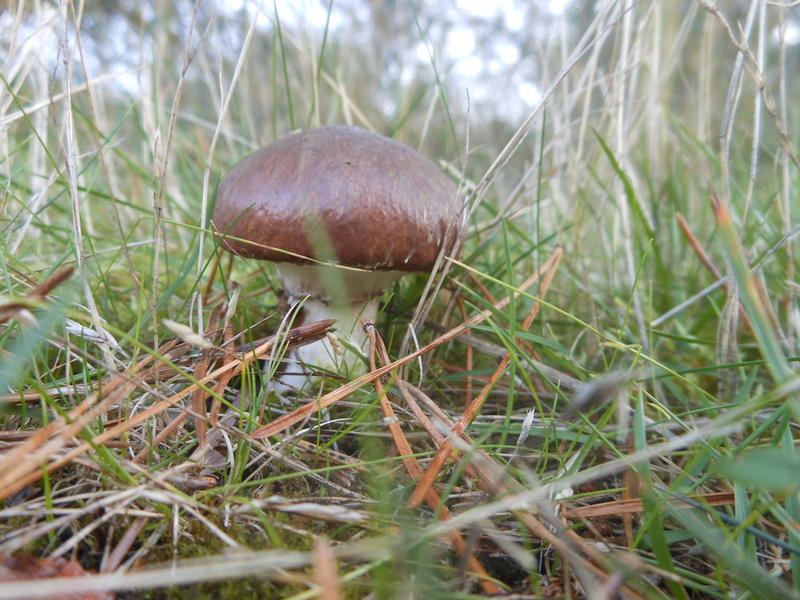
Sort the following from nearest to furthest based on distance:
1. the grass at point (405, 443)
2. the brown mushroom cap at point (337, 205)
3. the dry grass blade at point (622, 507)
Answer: the grass at point (405, 443) < the dry grass blade at point (622, 507) < the brown mushroom cap at point (337, 205)

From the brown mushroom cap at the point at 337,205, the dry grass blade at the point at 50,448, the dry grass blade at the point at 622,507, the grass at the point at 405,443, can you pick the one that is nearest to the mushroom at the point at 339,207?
the brown mushroom cap at the point at 337,205

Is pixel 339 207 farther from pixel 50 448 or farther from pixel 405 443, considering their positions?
pixel 50 448

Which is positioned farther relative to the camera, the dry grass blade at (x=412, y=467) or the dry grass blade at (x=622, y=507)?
the dry grass blade at (x=622, y=507)

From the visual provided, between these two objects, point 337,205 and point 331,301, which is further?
point 331,301

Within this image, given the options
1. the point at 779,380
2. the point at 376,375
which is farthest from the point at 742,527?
the point at 376,375

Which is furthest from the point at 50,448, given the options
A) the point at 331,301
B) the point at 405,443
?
the point at 331,301

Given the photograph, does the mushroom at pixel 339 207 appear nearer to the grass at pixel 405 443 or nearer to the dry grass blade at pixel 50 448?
the grass at pixel 405 443
